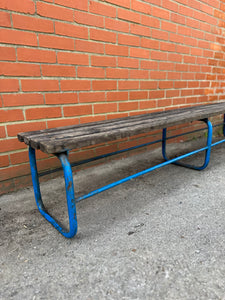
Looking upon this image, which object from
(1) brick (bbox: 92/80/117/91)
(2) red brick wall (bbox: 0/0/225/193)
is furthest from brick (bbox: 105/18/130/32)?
(1) brick (bbox: 92/80/117/91)

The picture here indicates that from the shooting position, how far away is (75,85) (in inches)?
81.4

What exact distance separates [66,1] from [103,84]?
2.60 feet

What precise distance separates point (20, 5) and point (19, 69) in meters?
0.47

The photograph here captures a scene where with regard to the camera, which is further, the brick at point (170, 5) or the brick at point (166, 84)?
the brick at point (166, 84)

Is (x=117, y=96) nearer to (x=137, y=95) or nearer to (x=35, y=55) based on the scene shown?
(x=137, y=95)

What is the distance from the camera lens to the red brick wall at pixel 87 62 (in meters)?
1.73

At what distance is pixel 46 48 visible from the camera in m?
1.82

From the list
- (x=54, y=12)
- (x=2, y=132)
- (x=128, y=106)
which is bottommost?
(x=2, y=132)

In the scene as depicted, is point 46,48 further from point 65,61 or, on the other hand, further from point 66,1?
point 66,1

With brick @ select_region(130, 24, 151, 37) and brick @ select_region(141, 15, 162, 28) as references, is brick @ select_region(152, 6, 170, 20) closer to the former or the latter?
brick @ select_region(141, 15, 162, 28)

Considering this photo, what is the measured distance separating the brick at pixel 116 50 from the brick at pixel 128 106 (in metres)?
0.54

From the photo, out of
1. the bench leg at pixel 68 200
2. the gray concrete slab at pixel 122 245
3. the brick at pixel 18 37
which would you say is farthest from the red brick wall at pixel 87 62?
the gray concrete slab at pixel 122 245

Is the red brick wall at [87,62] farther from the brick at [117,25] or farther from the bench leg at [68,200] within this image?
the bench leg at [68,200]

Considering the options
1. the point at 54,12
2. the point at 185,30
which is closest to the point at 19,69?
the point at 54,12
